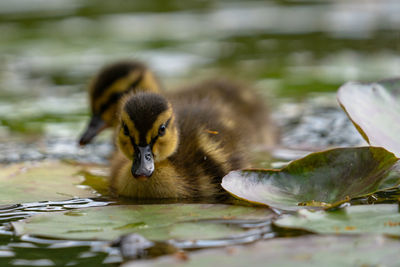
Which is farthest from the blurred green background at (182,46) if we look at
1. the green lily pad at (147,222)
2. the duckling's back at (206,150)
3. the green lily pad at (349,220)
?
the green lily pad at (349,220)

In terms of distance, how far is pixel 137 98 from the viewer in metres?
2.41

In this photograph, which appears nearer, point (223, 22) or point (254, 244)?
point (254, 244)

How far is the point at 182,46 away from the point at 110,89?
275 centimetres

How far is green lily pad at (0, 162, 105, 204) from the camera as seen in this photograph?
96.4 inches

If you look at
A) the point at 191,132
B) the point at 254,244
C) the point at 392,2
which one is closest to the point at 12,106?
the point at 191,132

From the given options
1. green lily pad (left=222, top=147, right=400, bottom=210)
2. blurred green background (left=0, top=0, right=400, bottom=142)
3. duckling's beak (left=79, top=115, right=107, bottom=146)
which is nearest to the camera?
green lily pad (left=222, top=147, right=400, bottom=210)

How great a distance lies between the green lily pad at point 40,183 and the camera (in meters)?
2.45

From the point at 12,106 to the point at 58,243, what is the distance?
8.52 feet

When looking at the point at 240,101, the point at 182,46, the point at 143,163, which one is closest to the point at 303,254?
the point at 143,163

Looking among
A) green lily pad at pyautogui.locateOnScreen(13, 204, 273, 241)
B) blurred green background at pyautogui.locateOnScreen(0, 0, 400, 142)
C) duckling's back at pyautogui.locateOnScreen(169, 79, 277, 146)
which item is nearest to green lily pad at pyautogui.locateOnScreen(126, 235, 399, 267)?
green lily pad at pyautogui.locateOnScreen(13, 204, 273, 241)

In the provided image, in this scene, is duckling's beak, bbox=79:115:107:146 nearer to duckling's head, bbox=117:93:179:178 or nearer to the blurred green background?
the blurred green background

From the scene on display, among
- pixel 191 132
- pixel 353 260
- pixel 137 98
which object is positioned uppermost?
pixel 137 98

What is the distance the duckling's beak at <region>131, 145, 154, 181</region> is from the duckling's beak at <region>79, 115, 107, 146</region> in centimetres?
97

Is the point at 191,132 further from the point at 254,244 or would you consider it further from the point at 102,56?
the point at 102,56
